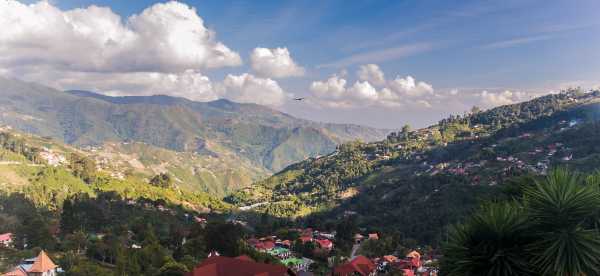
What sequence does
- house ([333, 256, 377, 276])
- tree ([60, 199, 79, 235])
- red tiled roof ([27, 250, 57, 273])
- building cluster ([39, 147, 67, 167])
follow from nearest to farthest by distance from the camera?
red tiled roof ([27, 250, 57, 273])
house ([333, 256, 377, 276])
tree ([60, 199, 79, 235])
building cluster ([39, 147, 67, 167])

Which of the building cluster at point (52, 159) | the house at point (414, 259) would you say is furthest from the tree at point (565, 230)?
the building cluster at point (52, 159)

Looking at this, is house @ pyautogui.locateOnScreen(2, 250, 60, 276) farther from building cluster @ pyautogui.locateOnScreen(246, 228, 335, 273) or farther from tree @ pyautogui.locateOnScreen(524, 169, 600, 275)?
tree @ pyautogui.locateOnScreen(524, 169, 600, 275)

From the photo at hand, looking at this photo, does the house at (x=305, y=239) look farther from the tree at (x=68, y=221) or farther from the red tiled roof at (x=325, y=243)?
the tree at (x=68, y=221)

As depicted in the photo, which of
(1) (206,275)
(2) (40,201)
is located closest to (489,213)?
(1) (206,275)

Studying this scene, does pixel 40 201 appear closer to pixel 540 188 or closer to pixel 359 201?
pixel 359 201

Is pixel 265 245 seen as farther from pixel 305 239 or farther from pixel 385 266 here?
pixel 385 266

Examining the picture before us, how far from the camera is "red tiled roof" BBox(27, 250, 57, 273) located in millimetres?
43594

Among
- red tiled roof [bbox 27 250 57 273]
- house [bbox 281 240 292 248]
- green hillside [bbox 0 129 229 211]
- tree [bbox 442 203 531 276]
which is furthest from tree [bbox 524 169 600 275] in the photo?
green hillside [bbox 0 129 229 211]

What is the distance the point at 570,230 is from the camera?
1145 cm

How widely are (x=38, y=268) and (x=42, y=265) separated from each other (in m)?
0.54

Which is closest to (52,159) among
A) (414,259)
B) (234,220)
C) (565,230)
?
(234,220)

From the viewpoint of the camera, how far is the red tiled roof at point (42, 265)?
43.6 metres

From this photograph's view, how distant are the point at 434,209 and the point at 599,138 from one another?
240ft

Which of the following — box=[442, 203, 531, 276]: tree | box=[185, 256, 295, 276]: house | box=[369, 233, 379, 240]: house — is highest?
box=[442, 203, 531, 276]: tree
